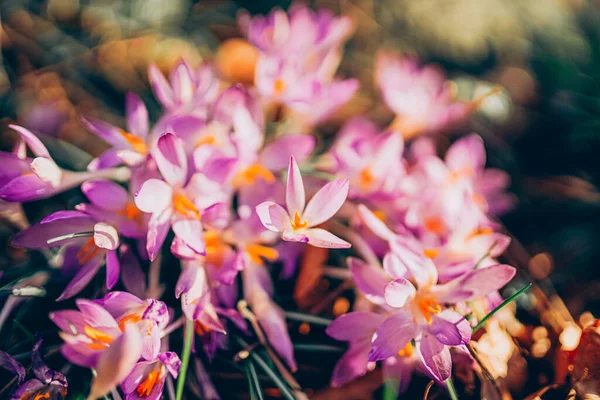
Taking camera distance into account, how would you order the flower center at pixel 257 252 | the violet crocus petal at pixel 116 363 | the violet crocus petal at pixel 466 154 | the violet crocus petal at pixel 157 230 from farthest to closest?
the violet crocus petal at pixel 466 154 → the flower center at pixel 257 252 → the violet crocus petal at pixel 157 230 → the violet crocus petal at pixel 116 363

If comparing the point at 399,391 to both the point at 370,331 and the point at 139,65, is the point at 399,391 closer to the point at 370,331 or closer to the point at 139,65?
the point at 370,331

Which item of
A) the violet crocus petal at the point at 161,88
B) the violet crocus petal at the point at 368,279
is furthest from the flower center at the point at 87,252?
the violet crocus petal at the point at 368,279

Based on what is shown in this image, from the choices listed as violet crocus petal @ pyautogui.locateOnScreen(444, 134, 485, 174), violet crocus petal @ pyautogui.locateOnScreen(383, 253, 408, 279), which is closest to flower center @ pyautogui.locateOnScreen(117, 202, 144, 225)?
violet crocus petal @ pyautogui.locateOnScreen(383, 253, 408, 279)

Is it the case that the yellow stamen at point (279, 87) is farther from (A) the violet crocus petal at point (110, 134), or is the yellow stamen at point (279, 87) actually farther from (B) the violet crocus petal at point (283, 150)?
(A) the violet crocus petal at point (110, 134)

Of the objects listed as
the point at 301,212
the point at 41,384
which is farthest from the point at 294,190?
the point at 41,384

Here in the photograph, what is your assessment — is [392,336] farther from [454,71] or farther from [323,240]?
[454,71]
